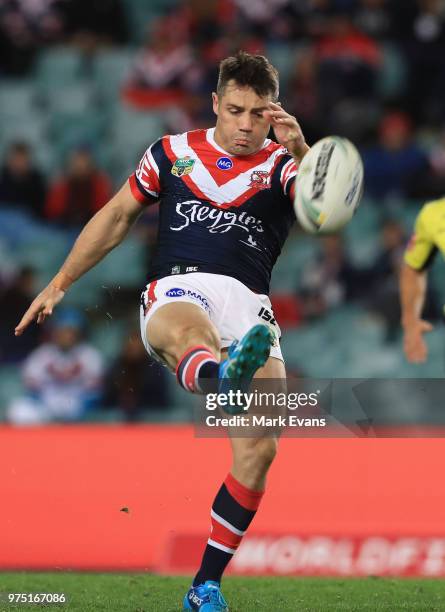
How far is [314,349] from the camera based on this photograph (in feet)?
40.6

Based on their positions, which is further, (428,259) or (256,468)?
(428,259)

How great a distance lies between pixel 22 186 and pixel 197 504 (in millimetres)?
6527

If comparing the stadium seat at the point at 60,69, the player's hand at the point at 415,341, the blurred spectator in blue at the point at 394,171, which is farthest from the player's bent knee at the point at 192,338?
the stadium seat at the point at 60,69

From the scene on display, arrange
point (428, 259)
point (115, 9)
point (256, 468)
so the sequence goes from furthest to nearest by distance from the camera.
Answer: point (115, 9)
point (428, 259)
point (256, 468)

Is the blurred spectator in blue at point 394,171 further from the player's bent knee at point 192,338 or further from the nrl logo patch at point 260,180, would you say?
the player's bent knee at point 192,338

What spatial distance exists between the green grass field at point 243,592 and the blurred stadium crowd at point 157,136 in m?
3.92

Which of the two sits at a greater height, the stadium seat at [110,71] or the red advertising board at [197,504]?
the stadium seat at [110,71]

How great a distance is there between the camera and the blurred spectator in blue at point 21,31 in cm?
1517

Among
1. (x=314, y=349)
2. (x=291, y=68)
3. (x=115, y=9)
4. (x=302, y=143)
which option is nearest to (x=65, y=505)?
(x=302, y=143)

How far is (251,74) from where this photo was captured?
5.91 meters

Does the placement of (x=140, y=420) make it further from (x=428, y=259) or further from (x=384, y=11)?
(x=384, y=11)

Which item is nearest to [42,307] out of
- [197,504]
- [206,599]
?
[206,599]

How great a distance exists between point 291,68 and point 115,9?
263 centimetres

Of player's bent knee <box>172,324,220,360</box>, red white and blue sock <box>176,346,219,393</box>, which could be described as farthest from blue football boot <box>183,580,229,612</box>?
player's bent knee <box>172,324,220,360</box>
